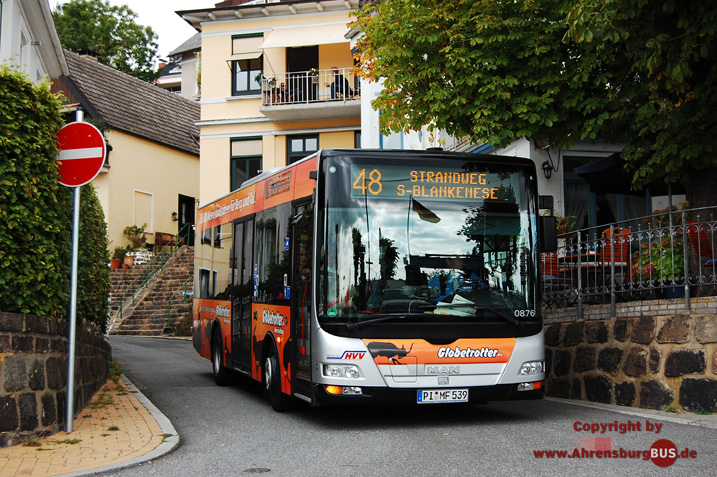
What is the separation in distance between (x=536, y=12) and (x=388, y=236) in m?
6.86

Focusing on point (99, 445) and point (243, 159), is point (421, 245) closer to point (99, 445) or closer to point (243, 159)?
point (99, 445)

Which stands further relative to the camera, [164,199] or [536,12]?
[164,199]

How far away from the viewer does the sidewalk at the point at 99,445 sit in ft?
23.5

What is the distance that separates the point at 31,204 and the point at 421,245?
4.06 metres

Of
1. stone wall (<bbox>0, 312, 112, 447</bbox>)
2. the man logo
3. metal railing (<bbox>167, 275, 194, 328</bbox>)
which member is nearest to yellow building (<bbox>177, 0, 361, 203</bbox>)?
metal railing (<bbox>167, 275, 194, 328</bbox>)

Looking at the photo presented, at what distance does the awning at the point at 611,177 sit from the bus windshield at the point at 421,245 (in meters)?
5.49

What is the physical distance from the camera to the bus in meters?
9.23

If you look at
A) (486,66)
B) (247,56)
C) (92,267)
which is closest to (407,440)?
(92,267)

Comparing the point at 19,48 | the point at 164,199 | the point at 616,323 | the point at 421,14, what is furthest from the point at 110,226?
the point at 616,323

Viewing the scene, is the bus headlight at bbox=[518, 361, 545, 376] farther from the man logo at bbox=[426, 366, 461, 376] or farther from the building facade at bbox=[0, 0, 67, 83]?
the building facade at bbox=[0, 0, 67, 83]

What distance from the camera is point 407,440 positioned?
8602 mm

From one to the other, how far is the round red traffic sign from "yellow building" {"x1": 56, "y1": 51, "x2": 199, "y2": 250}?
2729 cm

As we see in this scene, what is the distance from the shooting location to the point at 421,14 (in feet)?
47.0

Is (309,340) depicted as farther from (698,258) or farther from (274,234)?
(698,258)
